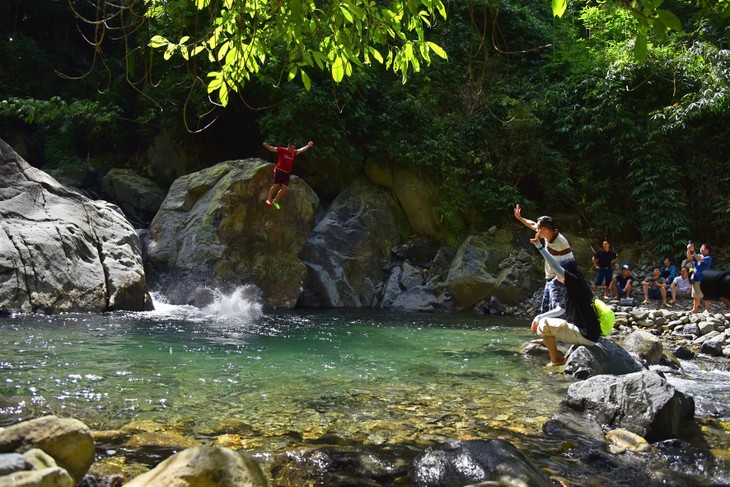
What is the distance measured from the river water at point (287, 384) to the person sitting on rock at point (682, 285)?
6688 mm

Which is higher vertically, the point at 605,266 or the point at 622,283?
the point at 605,266

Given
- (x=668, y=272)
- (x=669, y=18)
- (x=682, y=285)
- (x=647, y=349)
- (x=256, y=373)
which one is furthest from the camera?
(x=668, y=272)

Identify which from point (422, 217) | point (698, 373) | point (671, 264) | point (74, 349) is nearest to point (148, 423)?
point (74, 349)

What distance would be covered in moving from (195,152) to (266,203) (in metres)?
6.10

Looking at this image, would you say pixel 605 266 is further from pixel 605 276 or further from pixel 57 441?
pixel 57 441

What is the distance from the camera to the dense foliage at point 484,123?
1744 centimetres

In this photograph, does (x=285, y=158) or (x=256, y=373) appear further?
(x=285, y=158)

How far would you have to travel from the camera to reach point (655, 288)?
1534 centimetres

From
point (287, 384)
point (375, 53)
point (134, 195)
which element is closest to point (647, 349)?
point (287, 384)

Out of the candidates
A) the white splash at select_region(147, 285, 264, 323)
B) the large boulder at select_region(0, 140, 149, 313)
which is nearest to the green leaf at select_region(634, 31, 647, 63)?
the white splash at select_region(147, 285, 264, 323)

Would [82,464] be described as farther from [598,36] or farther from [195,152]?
[598,36]

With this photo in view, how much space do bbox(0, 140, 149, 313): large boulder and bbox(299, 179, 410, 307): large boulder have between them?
485 cm

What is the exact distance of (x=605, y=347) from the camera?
702cm

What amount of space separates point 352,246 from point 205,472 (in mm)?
14195
